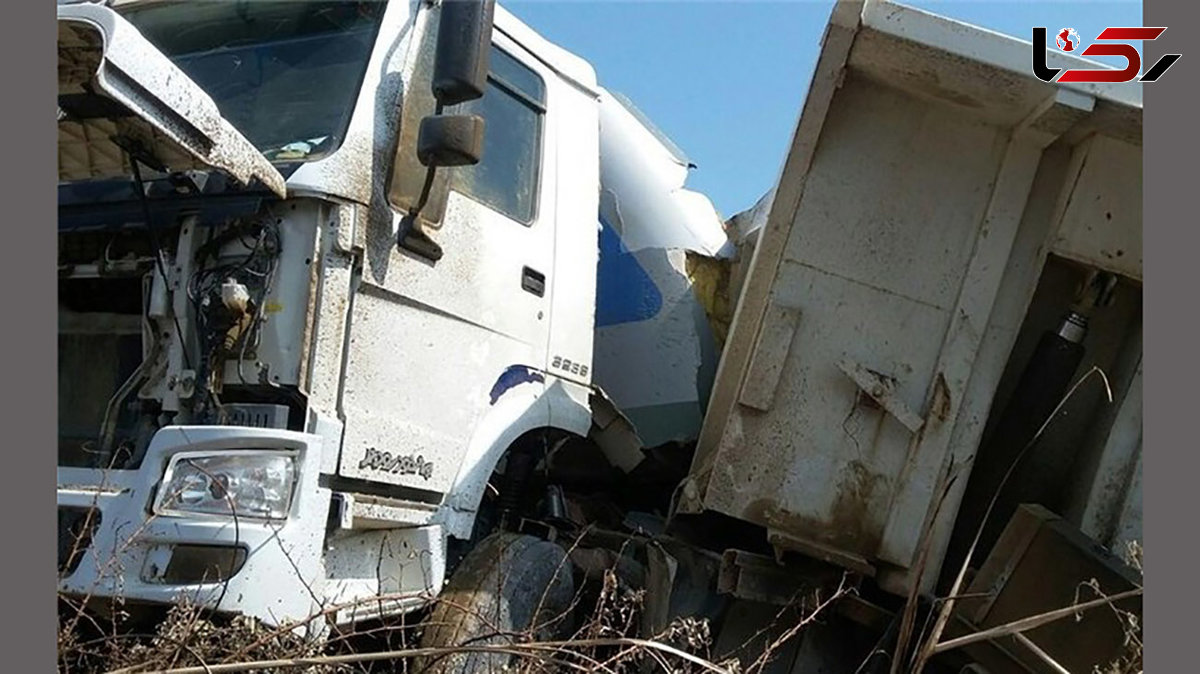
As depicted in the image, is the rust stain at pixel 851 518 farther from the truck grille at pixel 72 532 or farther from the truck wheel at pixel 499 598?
the truck grille at pixel 72 532

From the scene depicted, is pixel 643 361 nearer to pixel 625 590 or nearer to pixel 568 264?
pixel 568 264

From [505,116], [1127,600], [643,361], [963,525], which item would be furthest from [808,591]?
[505,116]

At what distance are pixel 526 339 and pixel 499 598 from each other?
2.94 ft

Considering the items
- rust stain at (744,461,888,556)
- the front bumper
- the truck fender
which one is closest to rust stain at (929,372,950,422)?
rust stain at (744,461,888,556)

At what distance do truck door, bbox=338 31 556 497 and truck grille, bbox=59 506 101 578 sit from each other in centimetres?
62

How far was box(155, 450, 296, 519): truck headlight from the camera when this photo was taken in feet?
8.97

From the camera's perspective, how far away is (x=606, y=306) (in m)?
4.70

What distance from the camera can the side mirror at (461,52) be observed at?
3.00 meters

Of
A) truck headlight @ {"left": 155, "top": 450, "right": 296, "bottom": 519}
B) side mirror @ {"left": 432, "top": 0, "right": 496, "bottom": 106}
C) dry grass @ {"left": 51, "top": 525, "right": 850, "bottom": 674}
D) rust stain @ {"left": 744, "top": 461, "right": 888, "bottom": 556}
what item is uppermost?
side mirror @ {"left": 432, "top": 0, "right": 496, "bottom": 106}

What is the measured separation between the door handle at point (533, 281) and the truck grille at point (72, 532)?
152 centimetres

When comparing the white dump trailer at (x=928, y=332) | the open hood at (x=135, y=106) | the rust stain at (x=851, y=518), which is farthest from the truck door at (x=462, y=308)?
the rust stain at (x=851, y=518)

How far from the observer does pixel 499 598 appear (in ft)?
10.8

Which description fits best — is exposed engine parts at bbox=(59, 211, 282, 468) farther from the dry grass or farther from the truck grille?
the dry grass

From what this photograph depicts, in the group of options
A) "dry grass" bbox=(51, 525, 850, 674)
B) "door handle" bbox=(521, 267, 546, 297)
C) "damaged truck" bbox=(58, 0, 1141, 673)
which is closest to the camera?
"dry grass" bbox=(51, 525, 850, 674)
